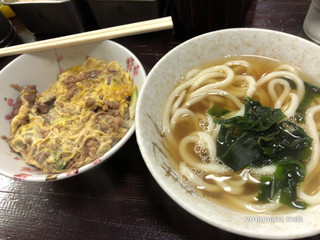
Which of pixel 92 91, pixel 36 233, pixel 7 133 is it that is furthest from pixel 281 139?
pixel 7 133

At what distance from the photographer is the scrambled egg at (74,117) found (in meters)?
1.42

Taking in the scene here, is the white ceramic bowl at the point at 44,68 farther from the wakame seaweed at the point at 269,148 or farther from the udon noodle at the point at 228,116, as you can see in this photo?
the wakame seaweed at the point at 269,148

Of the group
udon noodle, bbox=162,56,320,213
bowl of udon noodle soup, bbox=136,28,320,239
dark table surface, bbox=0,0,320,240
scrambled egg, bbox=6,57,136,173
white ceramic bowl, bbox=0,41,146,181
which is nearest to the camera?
bowl of udon noodle soup, bbox=136,28,320,239

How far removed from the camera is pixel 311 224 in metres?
0.88

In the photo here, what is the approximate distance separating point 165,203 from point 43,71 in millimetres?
1382

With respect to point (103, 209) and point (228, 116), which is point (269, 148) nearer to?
point (228, 116)

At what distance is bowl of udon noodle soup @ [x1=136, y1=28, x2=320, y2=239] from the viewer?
40.6 inches

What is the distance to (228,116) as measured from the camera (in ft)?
4.51

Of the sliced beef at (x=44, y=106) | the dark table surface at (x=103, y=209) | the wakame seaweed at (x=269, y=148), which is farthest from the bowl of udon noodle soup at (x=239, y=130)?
the sliced beef at (x=44, y=106)

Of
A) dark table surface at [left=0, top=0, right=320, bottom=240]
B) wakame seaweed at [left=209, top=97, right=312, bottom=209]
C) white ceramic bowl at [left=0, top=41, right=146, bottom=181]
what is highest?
white ceramic bowl at [left=0, top=41, right=146, bottom=181]

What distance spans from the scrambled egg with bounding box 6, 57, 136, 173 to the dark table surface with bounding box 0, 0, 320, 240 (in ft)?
0.51

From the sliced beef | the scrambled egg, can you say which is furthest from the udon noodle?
the sliced beef

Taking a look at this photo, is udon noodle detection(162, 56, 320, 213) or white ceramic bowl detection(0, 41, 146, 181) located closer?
udon noodle detection(162, 56, 320, 213)

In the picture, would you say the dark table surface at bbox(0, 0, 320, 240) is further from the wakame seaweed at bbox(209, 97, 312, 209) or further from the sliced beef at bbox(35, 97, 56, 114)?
the sliced beef at bbox(35, 97, 56, 114)
